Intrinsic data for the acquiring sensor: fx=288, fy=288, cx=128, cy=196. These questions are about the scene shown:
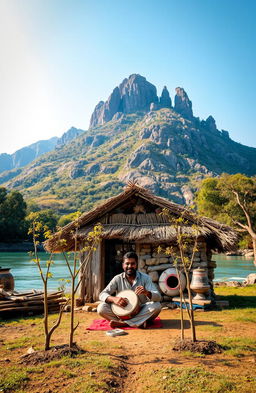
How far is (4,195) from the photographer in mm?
54594

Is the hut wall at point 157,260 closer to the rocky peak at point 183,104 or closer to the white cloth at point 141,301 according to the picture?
the white cloth at point 141,301

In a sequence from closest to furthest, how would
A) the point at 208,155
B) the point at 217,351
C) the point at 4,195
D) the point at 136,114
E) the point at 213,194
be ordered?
1. the point at 217,351
2. the point at 213,194
3. the point at 4,195
4. the point at 208,155
5. the point at 136,114

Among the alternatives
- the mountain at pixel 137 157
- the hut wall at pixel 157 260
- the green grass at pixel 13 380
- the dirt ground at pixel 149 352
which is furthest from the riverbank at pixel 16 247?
the green grass at pixel 13 380

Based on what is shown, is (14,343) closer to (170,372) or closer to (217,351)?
(170,372)

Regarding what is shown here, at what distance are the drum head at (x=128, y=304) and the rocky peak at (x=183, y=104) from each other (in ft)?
551

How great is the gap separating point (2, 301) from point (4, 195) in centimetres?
5085

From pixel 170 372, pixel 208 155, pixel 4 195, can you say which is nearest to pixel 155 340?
pixel 170 372

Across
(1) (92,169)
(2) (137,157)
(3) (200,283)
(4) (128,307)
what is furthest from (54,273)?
(1) (92,169)

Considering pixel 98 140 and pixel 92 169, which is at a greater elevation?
pixel 98 140

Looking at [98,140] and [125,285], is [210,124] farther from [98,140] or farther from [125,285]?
[125,285]

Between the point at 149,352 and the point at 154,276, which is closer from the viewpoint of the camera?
the point at 149,352

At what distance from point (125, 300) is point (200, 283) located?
338 centimetres

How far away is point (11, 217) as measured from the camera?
51.2 meters

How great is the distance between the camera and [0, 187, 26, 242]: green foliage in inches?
1941
